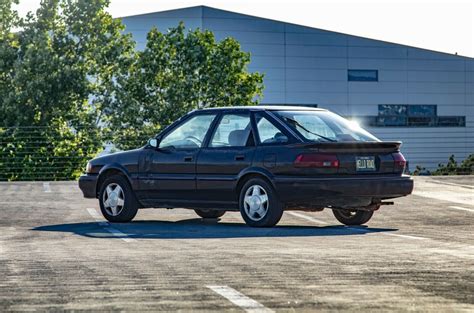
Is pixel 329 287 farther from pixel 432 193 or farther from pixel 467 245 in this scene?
pixel 432 193

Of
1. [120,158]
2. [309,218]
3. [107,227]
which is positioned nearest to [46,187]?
[120,158]

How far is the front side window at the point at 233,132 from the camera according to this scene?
48.8 feet

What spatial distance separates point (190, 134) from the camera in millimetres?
15594

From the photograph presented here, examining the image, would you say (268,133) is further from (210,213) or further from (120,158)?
(210,213)

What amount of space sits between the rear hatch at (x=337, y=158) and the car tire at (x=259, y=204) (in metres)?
0.46

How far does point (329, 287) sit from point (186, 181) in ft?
23.9

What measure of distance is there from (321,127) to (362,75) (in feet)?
214

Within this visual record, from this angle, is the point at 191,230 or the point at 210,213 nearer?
the point at 191,230

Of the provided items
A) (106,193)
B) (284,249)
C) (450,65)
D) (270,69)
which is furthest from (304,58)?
(284,249)

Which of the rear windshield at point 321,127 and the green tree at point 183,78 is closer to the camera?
the rear windshield at point 321,127

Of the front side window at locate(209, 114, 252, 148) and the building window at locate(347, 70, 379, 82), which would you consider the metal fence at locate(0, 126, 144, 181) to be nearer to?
the front side window at locate(209, 114, 252, 148)

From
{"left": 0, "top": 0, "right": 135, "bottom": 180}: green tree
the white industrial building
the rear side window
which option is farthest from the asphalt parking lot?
the white industrial building

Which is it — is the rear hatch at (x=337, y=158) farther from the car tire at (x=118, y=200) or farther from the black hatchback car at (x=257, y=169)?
the car tire at (x=118, y=200)

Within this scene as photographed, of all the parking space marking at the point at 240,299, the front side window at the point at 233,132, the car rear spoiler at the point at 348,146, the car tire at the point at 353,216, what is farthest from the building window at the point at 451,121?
the parking space marking at the point at 240,299
